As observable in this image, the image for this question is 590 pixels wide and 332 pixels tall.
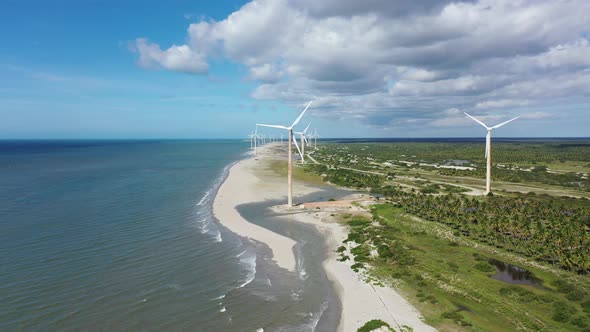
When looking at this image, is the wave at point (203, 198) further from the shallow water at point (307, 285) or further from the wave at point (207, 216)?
the shallow water at point (307, 285)

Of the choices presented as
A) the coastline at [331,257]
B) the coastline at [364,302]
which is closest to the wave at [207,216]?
the coastline at [331,257]

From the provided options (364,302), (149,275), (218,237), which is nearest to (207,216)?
(218,237)

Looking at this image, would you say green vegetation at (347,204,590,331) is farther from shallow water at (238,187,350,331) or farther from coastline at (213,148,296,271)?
coastline at (213,148,296,271)

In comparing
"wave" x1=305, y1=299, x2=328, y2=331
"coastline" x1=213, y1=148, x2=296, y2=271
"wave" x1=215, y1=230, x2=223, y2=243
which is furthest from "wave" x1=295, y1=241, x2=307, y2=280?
"wave" x1=215, y1=230, x2=223, y2=243

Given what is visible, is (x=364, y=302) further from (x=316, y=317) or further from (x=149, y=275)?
(x=149, y=275)

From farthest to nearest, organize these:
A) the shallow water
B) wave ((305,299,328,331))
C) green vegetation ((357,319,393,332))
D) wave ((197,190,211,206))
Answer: wave ((197,190,211,206)) → the shallow water → wave ((305,299,328,331)) → green vegetation ((357,319,393,332))

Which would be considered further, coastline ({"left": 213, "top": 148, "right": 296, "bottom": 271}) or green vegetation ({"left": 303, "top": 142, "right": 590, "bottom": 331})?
coastline ({"left": 213, "top": 148, "right": 296, "bottom": 271})
